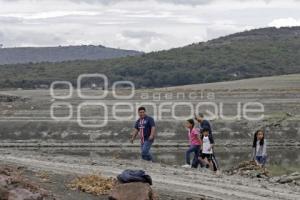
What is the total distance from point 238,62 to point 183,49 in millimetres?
19180

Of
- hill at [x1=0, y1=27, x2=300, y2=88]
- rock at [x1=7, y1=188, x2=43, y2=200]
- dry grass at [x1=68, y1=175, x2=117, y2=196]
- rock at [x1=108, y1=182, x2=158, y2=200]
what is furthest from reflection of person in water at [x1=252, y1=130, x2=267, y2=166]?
hill at [x1=0, y1=27, x2=300, y2=88]

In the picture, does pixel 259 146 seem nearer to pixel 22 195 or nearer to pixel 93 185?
pixel 93 185

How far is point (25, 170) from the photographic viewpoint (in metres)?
17.0

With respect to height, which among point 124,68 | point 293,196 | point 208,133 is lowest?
point 293,196

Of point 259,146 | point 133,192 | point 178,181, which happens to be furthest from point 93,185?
point 259,146

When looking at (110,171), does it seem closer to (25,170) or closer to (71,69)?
(25,170)

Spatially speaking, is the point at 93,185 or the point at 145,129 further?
the point at 145,129

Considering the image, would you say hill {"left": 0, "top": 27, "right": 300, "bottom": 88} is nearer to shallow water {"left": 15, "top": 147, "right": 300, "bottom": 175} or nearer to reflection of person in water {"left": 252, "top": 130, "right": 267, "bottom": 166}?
shallow water {"left": 15, "top": 147, "right": 300, "bottom": 175}

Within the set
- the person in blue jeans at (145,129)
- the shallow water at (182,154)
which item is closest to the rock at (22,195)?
the person in blue jeans at (145,129)

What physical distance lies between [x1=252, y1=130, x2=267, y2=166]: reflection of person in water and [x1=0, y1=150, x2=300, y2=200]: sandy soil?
4.68 feet

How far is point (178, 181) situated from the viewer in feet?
58.0

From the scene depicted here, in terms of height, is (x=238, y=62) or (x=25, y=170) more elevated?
(x=238, y=62)

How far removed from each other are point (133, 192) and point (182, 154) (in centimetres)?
1930

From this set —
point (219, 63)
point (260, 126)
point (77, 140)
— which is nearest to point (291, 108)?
point (260, 126)
